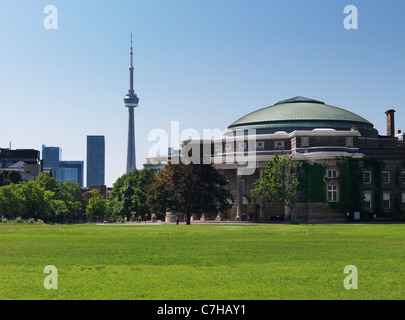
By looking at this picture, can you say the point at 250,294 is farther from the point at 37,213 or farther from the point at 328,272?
the point at 37,213

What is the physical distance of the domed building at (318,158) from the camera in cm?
10569

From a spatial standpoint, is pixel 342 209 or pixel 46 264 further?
pixel 342 209

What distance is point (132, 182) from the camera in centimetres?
14188

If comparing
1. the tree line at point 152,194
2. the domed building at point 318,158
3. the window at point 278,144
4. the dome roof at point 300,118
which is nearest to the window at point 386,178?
the domed building at point 318,158

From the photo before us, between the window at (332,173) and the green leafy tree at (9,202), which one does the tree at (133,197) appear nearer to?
the green leafy tree at (9,202)

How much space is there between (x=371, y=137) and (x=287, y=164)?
37.5m

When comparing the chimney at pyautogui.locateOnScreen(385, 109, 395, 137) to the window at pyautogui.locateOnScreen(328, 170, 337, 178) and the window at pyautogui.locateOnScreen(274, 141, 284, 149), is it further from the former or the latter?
the window at pyautogui.locateOnScreen(328, 170, 337, 178)

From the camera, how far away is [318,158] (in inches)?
4203

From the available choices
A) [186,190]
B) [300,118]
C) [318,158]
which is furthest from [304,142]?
[186,190]

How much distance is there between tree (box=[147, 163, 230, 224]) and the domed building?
588 centimetres

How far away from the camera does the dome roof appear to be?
124750mm

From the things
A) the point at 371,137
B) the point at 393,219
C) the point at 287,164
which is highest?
the point at 371,137

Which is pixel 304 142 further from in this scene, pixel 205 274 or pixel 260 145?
pixel 205 274
